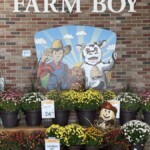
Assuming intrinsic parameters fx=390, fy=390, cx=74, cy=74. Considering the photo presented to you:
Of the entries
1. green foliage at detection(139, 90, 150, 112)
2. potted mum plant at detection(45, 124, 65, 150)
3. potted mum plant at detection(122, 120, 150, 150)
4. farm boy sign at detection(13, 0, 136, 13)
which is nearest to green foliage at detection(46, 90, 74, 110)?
potted mum plant at detection(45, 124, 65, 150)

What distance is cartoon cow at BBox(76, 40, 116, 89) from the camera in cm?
645

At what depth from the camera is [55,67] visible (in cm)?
643

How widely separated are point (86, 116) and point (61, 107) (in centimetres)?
39

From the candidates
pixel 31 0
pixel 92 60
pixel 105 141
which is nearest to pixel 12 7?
pixel 31 0

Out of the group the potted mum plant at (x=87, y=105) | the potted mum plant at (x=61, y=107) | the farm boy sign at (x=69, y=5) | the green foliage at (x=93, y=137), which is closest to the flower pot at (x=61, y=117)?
the potted mum plant at (x=61, y=107)

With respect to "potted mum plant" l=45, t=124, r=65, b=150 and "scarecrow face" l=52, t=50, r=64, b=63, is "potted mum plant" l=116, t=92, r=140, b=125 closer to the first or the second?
"potted mum plant" l=45, t=124, r=65, b=150

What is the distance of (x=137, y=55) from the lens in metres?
6.48

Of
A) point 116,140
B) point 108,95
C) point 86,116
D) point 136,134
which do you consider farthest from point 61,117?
point 136,134

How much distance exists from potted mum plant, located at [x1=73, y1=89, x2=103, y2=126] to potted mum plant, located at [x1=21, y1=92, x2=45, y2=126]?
542 millimetres

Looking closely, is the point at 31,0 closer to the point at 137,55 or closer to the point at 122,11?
the point at 122,11

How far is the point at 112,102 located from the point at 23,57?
1716 mm

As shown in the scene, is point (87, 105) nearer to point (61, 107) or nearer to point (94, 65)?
point (61, 107)

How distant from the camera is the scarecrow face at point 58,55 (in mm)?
6430

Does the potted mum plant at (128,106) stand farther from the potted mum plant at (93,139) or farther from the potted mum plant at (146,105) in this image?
the potted mum plant at (93,139)
